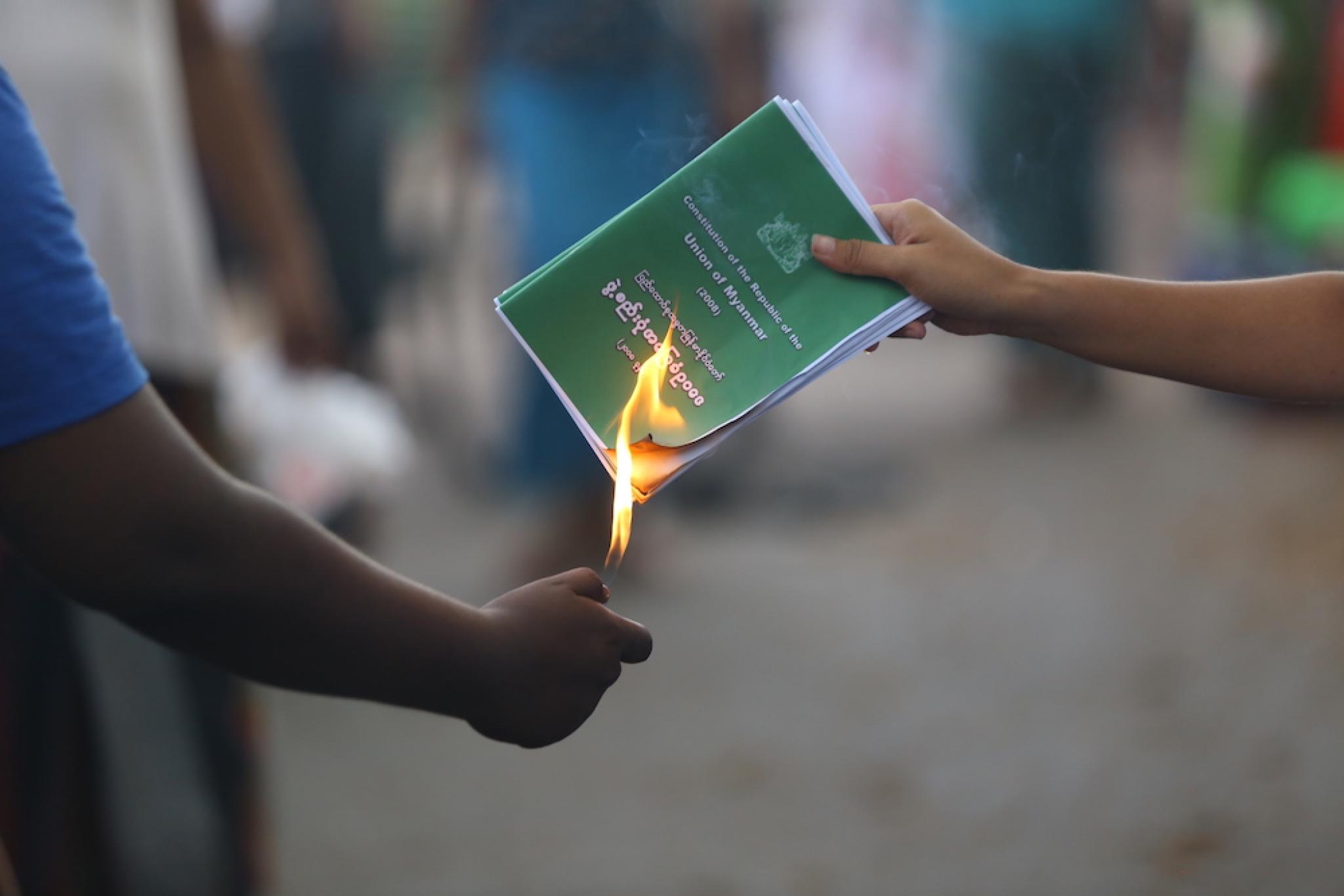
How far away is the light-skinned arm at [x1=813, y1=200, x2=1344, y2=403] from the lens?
1170 millimetres

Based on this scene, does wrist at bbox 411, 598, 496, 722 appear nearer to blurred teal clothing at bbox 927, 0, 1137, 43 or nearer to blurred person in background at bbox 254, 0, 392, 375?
blurred teal clothing at bbox 927, 0, 1137, 43

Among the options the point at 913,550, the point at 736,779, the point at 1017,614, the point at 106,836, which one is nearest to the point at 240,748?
the point at 106,836

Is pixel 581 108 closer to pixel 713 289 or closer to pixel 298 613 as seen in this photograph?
pixel 713 289

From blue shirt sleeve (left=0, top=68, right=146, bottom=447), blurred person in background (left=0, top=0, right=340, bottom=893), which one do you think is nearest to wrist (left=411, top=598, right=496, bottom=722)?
blue shirt sleeve (left=0, top=68, right=146, bottom=447)

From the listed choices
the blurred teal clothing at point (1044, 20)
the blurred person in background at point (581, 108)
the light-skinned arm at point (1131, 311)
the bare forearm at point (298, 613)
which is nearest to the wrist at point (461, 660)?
the bare forearm at point (298, 613)

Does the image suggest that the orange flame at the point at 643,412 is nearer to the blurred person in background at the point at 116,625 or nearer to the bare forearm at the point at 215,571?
the bare forearm at the point at 215,571

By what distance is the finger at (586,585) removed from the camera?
1162mm

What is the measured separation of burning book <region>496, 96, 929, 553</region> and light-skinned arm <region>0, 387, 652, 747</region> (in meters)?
0.17

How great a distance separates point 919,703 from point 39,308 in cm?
238

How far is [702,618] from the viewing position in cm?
359

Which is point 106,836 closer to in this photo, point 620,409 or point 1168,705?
point 620,409

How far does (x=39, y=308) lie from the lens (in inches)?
39.1

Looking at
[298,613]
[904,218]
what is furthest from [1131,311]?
[298,613]

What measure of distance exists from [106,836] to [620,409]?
48.9 inches
